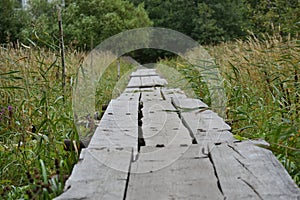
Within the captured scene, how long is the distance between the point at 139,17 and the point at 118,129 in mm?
18214

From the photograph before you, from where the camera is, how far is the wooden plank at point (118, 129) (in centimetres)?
198

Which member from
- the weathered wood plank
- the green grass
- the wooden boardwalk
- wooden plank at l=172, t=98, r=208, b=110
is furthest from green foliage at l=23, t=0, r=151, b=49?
the wooden boardwalk

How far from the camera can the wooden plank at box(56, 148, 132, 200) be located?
4.34ft

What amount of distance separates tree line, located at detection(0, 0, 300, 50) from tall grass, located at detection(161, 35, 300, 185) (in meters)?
6.00

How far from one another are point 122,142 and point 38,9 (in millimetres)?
16972

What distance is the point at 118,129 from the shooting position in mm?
2311

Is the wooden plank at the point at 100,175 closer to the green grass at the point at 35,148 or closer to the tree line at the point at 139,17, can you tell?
the green grass at the point at 35,148

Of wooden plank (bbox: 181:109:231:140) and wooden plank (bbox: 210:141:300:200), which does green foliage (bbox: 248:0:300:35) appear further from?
wooden plank (bbox: 210:141:300:200)

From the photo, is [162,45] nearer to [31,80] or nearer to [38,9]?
[38,9]

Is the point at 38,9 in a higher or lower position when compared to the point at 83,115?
higher

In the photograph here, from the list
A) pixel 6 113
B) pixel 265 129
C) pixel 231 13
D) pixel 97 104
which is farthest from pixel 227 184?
pixel 231 13

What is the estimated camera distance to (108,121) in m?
2.55

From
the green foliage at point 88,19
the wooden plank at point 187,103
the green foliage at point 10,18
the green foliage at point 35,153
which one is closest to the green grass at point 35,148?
the green foliage at point 35,153

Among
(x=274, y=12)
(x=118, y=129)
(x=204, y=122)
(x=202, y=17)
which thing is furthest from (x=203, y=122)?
(x=202, y=17)
